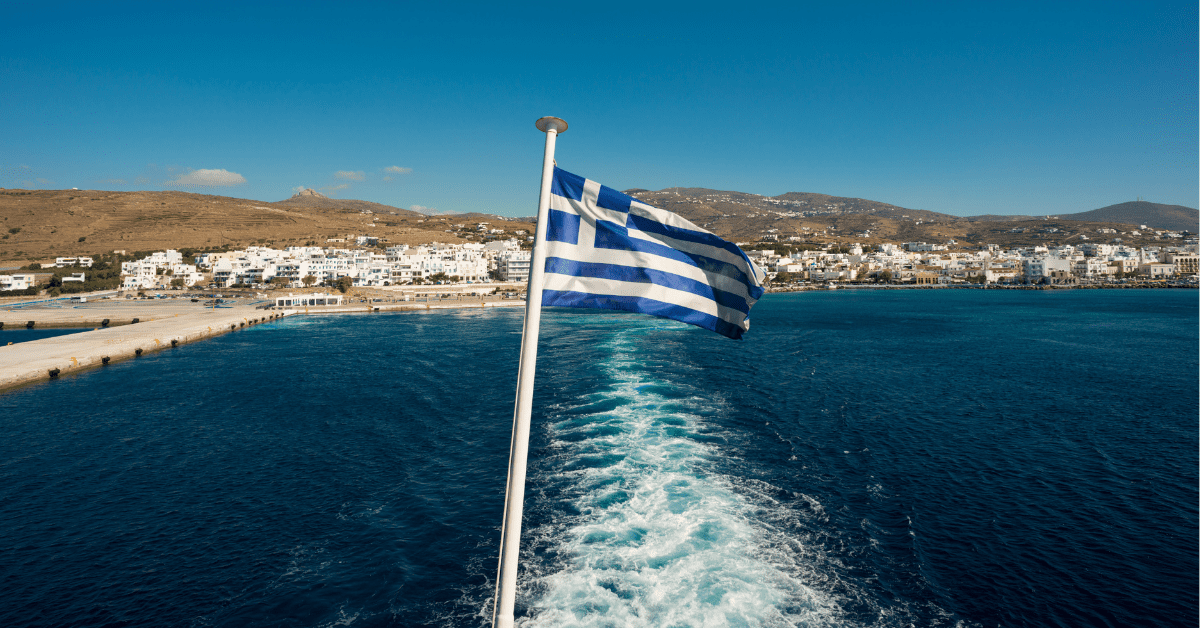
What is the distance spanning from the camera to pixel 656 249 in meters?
5.20

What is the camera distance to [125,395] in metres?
27.0

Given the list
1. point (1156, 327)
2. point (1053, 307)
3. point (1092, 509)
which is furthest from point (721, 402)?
point (1053, 307)

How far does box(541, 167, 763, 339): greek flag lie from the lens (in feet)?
15.3

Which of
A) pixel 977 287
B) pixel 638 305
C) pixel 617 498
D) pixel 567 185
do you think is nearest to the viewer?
pixel 567 185

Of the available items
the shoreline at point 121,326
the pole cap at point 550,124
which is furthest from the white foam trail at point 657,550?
the shoreline at point 121,326

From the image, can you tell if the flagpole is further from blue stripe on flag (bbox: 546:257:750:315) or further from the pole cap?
blue stripe on flag (bbox: 546:257:750:315)

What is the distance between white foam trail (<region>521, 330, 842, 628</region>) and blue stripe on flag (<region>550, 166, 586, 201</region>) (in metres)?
7.82

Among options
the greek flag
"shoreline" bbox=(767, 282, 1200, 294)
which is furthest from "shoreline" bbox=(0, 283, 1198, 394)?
"shoreline" bbox=(767, 282, 1200, 294)

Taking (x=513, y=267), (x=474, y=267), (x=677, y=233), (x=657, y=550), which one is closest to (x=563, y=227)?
(x=677, y=233)

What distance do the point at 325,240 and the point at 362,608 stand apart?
5839 inches

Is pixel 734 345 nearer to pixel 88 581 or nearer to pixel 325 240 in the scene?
pixel 88 581

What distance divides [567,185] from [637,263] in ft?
3.36

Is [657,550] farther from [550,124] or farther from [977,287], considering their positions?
[977,287]

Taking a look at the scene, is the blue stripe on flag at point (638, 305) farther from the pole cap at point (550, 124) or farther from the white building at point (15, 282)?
the white building at point (15, 282)
